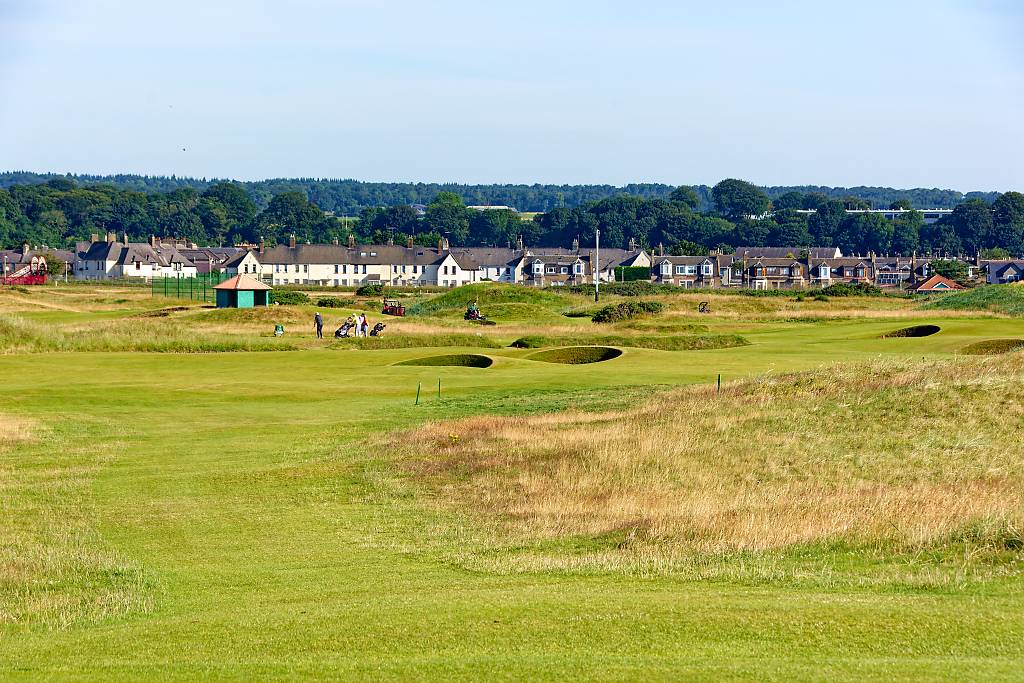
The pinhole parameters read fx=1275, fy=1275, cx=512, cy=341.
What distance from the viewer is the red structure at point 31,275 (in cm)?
14600

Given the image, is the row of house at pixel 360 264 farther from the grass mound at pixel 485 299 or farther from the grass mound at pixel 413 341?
the grass mound at pixel 413 341

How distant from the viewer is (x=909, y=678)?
9719 millimetres

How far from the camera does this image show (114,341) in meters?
52.5

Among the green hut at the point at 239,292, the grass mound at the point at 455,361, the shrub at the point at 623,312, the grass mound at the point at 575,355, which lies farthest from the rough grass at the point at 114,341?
the green hut at the point at 239,292

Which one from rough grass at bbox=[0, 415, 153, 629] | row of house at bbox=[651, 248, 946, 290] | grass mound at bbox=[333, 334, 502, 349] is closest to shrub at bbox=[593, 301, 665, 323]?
grass mound at bbox=[333, 334, 502, 349]

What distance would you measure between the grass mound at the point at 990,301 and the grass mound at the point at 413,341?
3616 cm

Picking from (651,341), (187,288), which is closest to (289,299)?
(187,288)

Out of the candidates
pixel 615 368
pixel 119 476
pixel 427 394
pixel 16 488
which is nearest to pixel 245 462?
pixel 119 476

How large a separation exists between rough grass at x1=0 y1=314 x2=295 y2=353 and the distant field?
726 centimetres

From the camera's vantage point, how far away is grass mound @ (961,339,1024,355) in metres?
45.7

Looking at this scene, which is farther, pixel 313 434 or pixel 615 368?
pixel 615 368

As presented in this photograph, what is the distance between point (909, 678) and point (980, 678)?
0.53m

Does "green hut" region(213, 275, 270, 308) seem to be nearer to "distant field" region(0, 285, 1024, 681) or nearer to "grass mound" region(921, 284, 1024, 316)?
"distant field" region(0, 285, 1024, 681)

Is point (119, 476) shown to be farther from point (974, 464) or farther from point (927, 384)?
point (927, 384)
